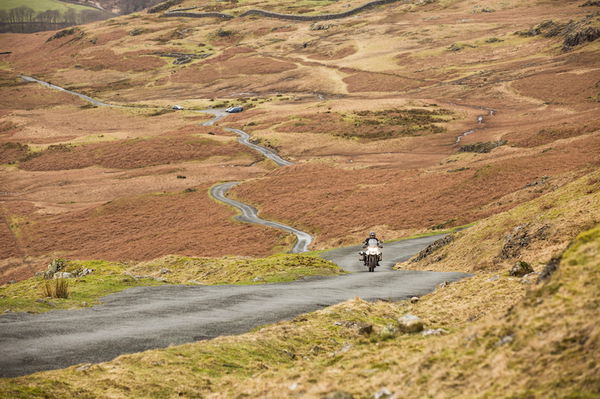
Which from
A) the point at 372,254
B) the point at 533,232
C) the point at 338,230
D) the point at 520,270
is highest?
the point at 520,270

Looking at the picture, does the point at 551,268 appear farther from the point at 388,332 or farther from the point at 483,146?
the point at 483,146

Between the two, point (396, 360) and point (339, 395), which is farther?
point (396, 360)

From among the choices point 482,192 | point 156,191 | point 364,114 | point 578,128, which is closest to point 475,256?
point 482,192

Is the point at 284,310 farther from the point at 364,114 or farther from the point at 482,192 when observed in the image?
the point at 364,114

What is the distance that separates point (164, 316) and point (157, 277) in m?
18.8

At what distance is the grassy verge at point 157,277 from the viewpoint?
867 inches

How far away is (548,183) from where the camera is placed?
5838 cm

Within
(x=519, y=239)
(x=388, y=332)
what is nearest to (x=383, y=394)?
(x=388, y=332)

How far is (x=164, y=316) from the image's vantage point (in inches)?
784

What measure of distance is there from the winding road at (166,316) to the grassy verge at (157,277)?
4.07ft

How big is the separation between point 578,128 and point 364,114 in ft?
226

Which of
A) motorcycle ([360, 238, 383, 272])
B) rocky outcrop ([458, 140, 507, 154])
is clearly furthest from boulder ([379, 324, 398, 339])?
rocky outcrop ([458, 140, 507, 154])

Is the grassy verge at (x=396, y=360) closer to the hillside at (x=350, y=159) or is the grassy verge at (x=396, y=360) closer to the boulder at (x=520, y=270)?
the boulder at (x=520, y=270)

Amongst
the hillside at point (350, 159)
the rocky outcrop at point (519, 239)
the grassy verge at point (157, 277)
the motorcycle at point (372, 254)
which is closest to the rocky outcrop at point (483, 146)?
the hillside at point (350, 159)
